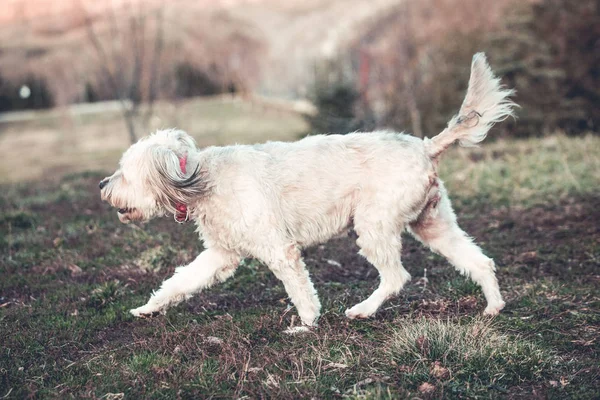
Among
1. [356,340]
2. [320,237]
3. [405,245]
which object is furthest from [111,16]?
[356,340]

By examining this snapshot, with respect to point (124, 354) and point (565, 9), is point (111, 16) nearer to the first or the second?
point (565, 9)

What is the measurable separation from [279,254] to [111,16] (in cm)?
Answer: 1244

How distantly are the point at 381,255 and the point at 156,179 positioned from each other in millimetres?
1867

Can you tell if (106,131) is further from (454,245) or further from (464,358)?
(464,358)

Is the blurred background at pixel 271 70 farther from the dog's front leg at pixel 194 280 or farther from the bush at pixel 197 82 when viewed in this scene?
the dog's front leg at pixel 194 280

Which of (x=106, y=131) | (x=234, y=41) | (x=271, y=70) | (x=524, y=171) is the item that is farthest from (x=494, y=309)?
(x=234, y=41)

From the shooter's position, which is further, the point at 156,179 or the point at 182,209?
the point at 182,209

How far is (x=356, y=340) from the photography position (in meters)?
4.30

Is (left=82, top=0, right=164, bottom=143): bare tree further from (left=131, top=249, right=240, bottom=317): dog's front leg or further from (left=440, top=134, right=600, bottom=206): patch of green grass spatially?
(left=131, top=249, right=240, bottom=317): dog's front leg

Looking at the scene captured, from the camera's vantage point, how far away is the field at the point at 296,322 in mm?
3758

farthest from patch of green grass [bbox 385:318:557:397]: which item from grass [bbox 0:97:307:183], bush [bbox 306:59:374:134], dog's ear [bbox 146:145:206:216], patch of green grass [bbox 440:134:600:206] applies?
grass [bbox 0:97:307:183]

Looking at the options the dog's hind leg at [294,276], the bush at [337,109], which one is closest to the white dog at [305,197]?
the dog's hind leg at [294,276]

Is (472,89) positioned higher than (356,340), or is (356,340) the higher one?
(472,89)

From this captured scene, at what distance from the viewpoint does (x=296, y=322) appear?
4777 mm
